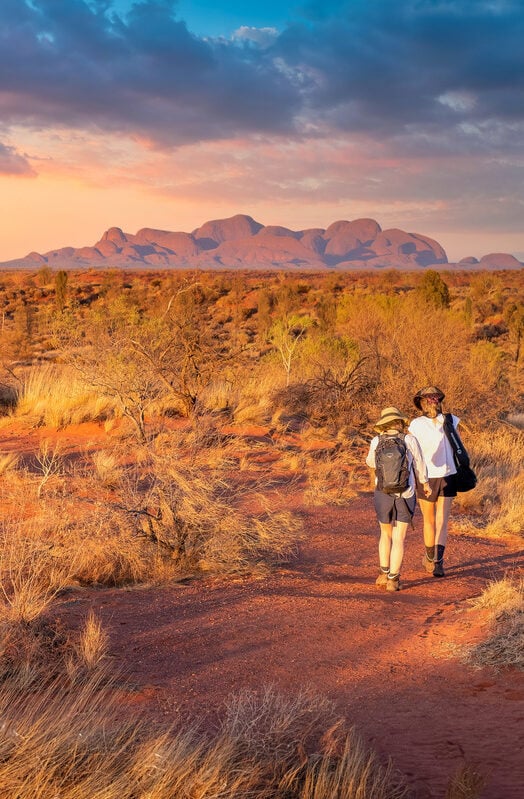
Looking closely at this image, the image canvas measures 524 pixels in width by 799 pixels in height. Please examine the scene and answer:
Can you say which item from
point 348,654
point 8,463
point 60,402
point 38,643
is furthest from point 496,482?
point 60,402

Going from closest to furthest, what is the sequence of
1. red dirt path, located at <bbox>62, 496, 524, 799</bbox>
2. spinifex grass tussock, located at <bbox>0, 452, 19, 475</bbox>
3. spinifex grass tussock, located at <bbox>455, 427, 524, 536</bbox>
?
1. red dirt path, located at <bbox>62, 496, 524, 799</bbox>
2. spinifex grass tussock, located at <bbox>455, 427, 524, 536</bbox>
3. spinifex grass tussock, located at <bbox>0, 452, 19, 475</bbox>

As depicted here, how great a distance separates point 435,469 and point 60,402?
34.0 feet

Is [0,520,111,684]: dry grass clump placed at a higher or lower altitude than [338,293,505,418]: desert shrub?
lower

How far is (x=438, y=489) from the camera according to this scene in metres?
7.97

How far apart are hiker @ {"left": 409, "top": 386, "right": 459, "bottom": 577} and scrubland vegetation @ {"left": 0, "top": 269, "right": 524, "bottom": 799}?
1417 millimetres

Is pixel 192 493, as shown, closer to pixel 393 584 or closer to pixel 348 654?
pixel 393 584

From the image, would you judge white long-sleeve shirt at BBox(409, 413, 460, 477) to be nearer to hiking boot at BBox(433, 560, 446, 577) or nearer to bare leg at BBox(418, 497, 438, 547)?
bare leg at BBox(418, 497, 438, 547)

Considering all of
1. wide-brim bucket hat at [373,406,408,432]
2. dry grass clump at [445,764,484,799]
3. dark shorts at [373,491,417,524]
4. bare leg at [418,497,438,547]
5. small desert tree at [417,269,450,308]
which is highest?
small desert tree at [417,269,450,308]

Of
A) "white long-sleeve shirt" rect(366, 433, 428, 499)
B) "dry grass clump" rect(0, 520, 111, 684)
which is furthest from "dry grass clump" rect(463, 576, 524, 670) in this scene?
"dry grass clump" rect(0, 520, 111, 684)

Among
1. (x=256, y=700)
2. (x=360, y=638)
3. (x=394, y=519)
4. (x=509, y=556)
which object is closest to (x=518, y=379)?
(x=509, y=556)

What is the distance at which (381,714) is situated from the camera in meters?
4.77

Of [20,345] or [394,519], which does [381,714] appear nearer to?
[394,519]

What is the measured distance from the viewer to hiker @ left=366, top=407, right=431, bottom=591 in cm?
731

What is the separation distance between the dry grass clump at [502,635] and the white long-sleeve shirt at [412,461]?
47.1 inches
